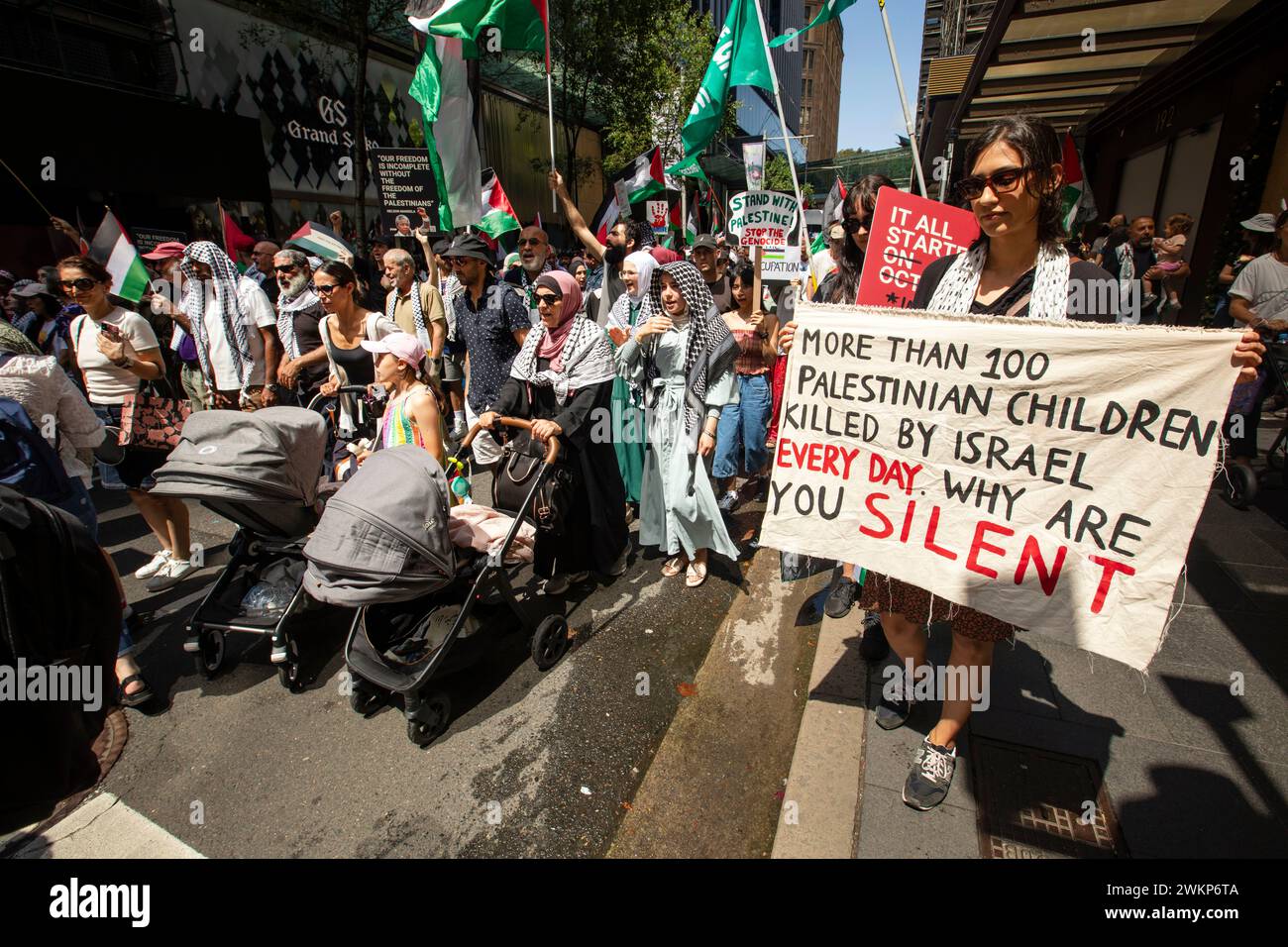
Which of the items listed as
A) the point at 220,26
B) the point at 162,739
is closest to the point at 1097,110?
the point at 162,739

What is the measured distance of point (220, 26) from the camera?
48.2 ft

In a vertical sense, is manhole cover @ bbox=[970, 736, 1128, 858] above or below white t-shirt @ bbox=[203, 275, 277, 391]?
below

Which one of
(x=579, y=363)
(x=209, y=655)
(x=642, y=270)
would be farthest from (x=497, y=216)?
(x=209, y=655)

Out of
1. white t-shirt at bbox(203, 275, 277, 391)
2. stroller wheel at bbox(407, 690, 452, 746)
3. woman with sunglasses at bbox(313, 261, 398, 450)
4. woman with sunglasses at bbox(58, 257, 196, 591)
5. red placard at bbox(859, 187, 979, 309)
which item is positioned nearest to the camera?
stroller wheel at bbox(407, 690, 452, 746)

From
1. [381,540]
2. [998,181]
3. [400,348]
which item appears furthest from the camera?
[400,348]

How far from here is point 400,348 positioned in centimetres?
357

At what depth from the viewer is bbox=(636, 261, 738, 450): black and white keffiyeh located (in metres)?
3.92

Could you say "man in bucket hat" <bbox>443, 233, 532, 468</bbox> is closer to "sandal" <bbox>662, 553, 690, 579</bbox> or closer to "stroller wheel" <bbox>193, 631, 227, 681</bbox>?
"sandal" <bbox>662, 553, 690, 579</bbox>

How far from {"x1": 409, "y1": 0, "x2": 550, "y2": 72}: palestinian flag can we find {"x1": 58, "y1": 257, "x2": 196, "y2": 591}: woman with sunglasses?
333cm

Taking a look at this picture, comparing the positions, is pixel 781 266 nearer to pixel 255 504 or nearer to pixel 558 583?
pixel 558 583

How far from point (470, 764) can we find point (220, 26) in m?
19.1

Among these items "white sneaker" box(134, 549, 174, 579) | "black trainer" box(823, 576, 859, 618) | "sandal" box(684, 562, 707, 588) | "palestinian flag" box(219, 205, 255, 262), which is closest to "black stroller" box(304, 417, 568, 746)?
"sandal" box(684, 562, 707, 588)

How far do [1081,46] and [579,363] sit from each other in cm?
1019

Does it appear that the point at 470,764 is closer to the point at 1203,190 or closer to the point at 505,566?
the point at 505,566
